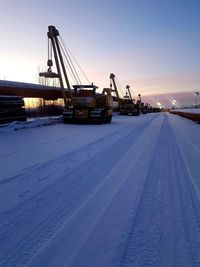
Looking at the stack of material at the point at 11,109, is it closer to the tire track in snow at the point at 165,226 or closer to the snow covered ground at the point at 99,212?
the snow covered ground at the point at 99,212

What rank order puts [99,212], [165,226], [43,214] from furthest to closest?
[99,212]
[43,214]
[165,226]

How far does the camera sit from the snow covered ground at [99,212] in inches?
145

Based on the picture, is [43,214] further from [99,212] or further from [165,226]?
[165,226]

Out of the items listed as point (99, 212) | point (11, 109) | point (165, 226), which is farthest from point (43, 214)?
point (11, 109)

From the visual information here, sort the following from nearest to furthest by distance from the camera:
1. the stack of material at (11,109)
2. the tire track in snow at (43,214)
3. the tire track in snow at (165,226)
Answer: the tire track in snow at (165,226) → the tire track in snow at (43,214) → the stack of material at (11,109)

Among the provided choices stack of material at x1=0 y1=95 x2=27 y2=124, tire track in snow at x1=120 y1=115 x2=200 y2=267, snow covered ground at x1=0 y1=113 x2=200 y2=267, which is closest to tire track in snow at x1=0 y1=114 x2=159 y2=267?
snow covered ground at x1=0 y1=113 x2=200 y2=267

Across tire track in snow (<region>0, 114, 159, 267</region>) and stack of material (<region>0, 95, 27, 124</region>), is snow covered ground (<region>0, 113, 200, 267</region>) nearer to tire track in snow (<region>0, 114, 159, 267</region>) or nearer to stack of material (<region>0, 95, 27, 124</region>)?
tire track in snow (<region>0, 114, 159, 267</region>)

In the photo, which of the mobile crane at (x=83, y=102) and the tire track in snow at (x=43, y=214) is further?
the mobile crane at (x=83, y=102)

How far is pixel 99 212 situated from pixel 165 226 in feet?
3.25

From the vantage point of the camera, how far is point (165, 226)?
178 inches

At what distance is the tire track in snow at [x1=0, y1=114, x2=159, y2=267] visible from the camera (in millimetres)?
3774

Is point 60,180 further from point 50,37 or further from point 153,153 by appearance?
point 50,37

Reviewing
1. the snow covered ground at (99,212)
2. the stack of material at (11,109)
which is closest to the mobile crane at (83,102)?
the stack of material at (11,109)

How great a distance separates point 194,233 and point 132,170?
385 centimetres
